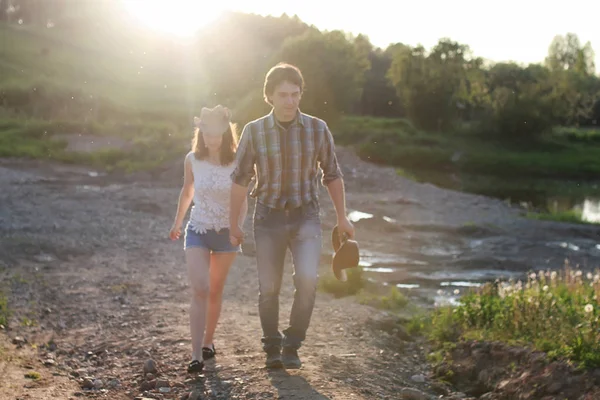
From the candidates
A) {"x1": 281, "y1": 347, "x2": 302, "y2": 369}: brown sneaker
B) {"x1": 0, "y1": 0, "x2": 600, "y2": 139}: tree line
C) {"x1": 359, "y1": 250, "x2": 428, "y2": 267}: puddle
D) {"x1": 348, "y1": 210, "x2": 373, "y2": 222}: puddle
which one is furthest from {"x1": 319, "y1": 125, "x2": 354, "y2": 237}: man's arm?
{"x1": 0, "y1": 0, "x2": 600, "y2": 139}: tree line

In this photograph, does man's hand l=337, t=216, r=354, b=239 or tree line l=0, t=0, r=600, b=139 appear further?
tree line l=0, t=0, r=600, b=139

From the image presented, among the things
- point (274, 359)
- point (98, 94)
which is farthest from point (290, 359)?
point (98, 94)

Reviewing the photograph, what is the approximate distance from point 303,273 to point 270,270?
0.27 metres

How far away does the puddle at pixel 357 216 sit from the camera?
75.7 feet

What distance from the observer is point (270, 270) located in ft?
19.1

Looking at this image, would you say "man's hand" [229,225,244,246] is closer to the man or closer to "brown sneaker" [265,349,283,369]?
the man

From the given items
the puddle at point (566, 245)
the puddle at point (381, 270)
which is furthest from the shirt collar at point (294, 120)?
the puddle at point (566, 245)

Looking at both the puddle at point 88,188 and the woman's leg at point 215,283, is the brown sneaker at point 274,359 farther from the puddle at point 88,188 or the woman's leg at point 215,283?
the puddle at point 88,188

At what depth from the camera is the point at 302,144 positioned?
18.4 ft

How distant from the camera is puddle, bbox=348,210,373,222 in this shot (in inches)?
909

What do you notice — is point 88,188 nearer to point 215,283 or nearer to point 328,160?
point 215,283

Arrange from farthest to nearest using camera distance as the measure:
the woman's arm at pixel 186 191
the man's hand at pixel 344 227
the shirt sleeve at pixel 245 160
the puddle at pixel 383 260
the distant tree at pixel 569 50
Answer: the distant tree at pixel 569 50
the puddle at pixel 383 260
the woman's arm at pixel 186 191
the man's hand at pixel 344 227
the shirt sleeve at pixel 245 160

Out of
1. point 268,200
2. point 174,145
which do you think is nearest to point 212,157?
point 268,200

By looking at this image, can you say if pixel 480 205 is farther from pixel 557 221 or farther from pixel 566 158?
pixel 566 158
